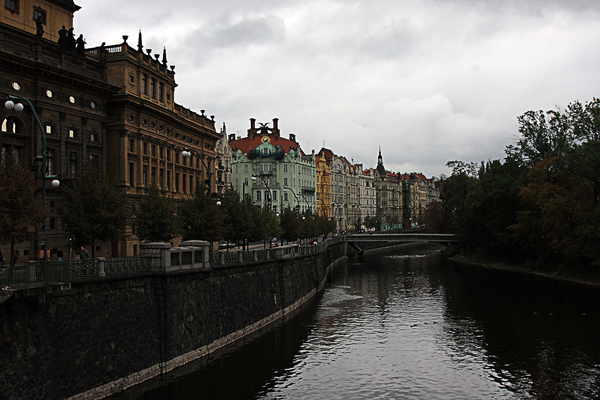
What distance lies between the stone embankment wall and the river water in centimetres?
111

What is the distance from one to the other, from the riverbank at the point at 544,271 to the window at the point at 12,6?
189ft

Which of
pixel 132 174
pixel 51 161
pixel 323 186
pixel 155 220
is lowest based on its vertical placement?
pixel 155 220

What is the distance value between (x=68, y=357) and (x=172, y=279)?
6972 millimetres

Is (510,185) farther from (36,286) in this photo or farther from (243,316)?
(36,286)

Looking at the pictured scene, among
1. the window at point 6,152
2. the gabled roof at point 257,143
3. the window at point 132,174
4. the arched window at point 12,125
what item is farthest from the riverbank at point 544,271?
the gabled roof at point 257,143

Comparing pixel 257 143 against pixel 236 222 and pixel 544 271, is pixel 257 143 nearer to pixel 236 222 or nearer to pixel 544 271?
pixel 544 271

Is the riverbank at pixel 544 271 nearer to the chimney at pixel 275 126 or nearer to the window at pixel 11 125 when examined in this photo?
the window at pixel 11 125

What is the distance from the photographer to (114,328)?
21.8 metres

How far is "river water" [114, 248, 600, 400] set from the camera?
23938 mm

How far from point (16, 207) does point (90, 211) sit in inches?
352

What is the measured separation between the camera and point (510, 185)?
72688 millimetres

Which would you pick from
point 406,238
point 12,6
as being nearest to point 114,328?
point 12,6

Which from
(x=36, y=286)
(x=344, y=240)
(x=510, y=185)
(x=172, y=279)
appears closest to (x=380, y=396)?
(x=172, y=279)

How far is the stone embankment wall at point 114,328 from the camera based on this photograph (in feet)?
57.6
